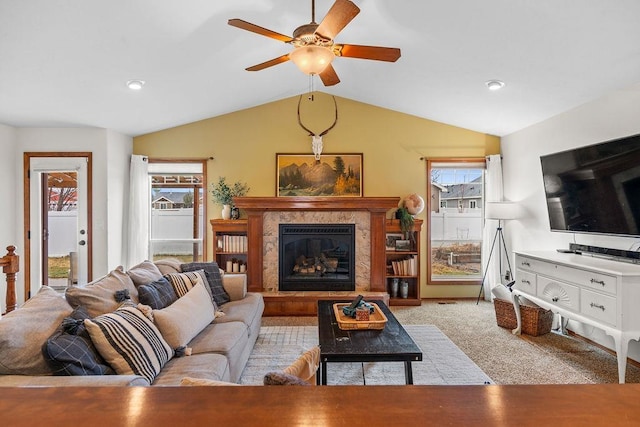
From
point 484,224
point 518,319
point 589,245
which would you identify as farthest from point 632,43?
point 484,224

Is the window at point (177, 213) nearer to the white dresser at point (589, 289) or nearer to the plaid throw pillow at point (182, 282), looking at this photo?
the plaid throw pillow at point (182, 282)

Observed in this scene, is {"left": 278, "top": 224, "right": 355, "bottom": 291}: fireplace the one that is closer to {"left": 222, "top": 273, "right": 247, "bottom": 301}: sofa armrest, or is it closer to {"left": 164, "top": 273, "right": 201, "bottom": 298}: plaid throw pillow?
{"left": 222, "top": 273, "right": 247, "bottom": 301}: sofa armrest

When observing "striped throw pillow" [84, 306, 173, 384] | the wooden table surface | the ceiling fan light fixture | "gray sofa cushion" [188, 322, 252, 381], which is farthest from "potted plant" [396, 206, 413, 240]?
the wooden table surface

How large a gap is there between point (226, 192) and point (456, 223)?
11.2ft

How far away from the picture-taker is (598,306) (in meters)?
2.76

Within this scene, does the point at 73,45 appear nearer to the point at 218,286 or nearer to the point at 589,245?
the point at 218,286

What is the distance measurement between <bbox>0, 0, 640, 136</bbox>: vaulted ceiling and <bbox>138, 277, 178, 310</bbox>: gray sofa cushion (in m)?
1.97

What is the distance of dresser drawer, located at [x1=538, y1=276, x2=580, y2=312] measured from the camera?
299 centimetres

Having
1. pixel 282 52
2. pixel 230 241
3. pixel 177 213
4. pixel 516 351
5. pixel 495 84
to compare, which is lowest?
pixel 516 351

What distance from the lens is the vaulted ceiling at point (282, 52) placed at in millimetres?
2562

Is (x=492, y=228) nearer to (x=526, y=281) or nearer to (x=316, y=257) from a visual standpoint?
(x=526, y=281)

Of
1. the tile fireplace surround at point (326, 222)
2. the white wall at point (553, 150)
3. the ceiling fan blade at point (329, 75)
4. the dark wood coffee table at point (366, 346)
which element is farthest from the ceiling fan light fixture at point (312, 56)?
the white wall at point (553, 150)

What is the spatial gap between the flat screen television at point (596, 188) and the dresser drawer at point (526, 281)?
0.62 meters

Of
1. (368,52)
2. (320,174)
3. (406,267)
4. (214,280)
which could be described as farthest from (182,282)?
(406,267)
